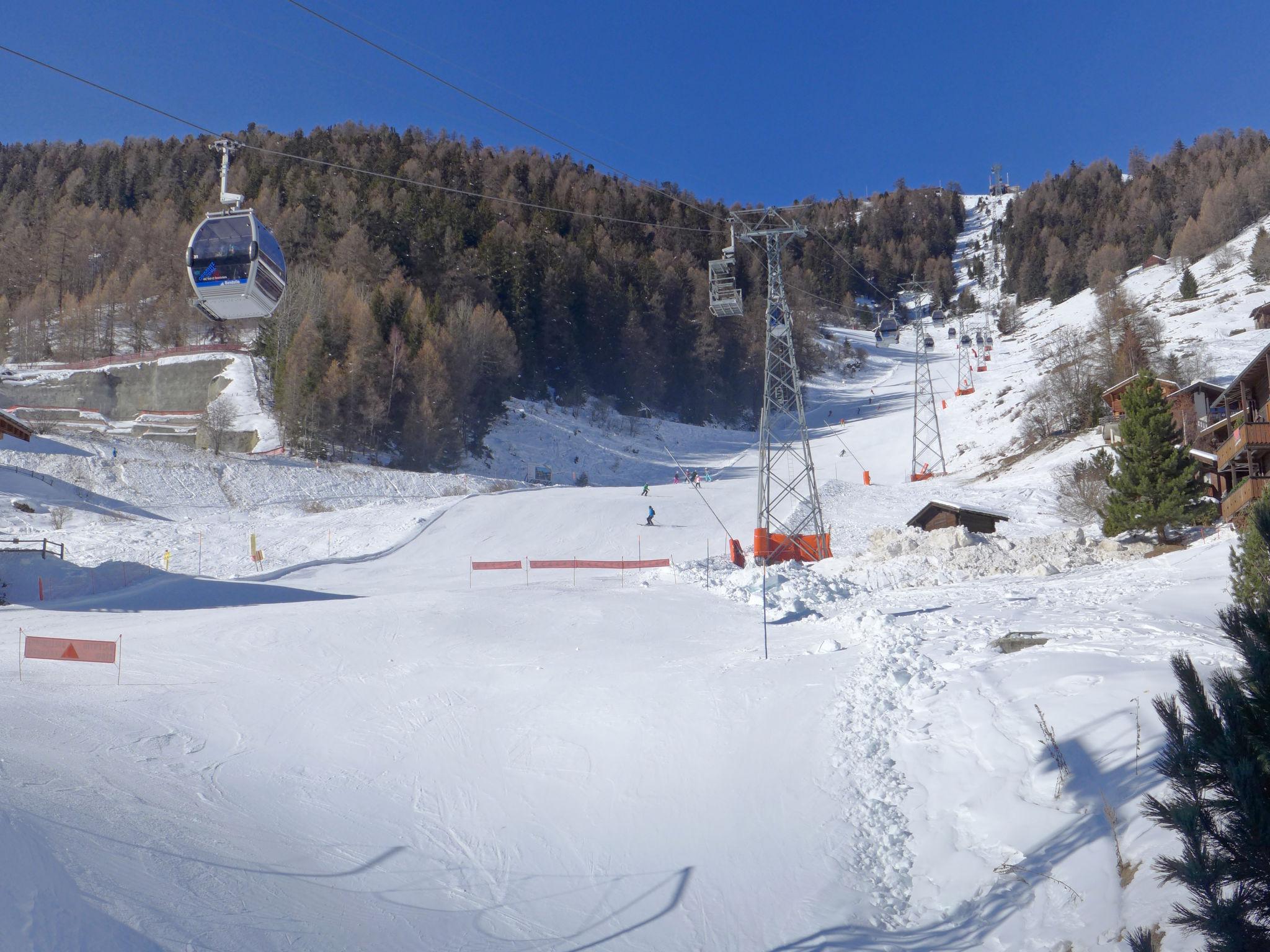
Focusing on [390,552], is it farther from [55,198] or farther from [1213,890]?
[55,198]

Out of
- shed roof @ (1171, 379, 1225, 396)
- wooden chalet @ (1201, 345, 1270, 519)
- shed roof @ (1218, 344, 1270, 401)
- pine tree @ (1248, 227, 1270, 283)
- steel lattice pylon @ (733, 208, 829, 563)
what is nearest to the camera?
wooden chalet @ (1201, 345, 1270, 519)

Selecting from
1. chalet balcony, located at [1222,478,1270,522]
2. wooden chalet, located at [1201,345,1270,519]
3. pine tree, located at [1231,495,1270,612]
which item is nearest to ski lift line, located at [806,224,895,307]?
pine tree, located at [1231,495,1270,612]

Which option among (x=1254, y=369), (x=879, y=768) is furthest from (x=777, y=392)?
(x=879, y=768)

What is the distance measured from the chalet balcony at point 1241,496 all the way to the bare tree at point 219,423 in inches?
2005

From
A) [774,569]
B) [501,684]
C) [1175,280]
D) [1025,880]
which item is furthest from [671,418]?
[1025,880]

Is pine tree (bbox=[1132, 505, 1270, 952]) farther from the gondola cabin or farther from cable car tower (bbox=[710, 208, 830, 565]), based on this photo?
cable car tower (bbox=[710, 208, 830, 565])

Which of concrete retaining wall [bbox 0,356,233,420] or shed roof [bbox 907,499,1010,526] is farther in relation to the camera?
concrete retaining wall [bbox 0,356,233,420]

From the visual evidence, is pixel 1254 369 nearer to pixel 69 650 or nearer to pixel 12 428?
pixel 69 650

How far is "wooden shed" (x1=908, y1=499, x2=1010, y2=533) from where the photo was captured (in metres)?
30.1

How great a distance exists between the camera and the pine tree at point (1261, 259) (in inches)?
2744

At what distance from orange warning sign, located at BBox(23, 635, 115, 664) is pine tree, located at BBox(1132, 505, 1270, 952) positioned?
49.1ft

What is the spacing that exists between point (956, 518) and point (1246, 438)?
905 centimetres

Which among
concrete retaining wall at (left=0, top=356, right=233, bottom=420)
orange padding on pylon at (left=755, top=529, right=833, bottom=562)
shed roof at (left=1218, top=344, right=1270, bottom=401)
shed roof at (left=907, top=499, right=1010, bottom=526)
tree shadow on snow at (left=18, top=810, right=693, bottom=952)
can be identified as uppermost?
concrete retaining wall at (left=0, top=356, right=233, bottom=420)

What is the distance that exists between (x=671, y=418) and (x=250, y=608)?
6745 cm
